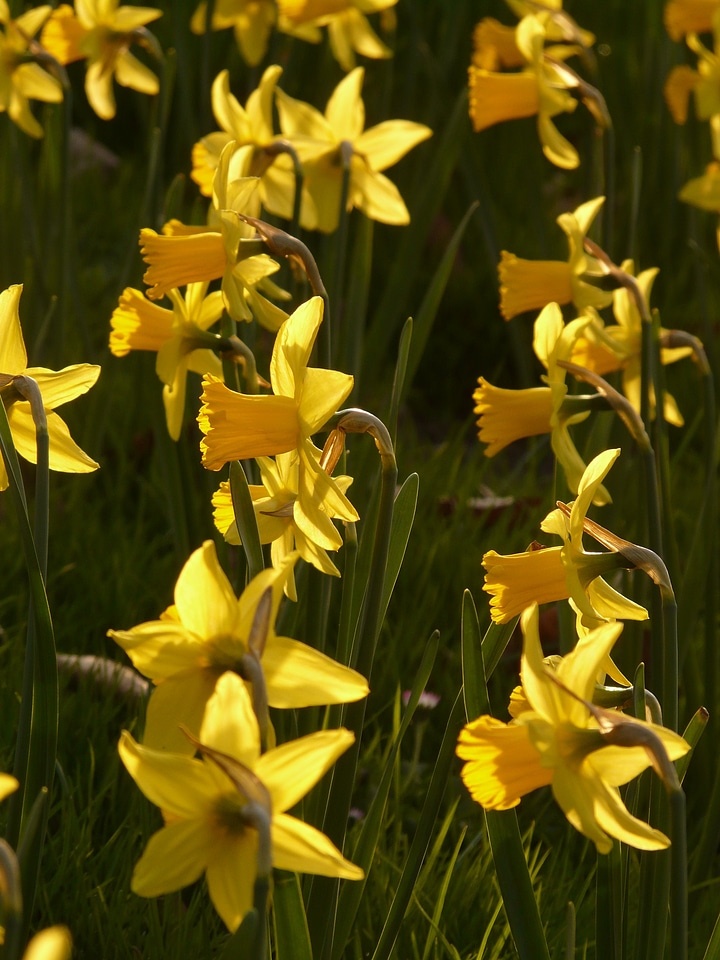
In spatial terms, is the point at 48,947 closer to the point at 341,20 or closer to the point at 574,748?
the point at 574,748

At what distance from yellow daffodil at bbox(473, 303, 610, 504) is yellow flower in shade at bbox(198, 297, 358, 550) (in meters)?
0.37

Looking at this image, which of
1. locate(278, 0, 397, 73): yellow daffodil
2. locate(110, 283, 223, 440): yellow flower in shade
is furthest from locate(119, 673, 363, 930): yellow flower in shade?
locate(278, 0, 397, 73): yellow daffodil

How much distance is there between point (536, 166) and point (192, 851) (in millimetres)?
2729

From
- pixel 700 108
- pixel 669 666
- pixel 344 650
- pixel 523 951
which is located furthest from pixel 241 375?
pixel 700 108

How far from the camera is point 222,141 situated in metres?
1.95

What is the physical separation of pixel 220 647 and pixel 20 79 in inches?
75.5

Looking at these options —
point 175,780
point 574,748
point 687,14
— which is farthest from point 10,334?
point 687,14

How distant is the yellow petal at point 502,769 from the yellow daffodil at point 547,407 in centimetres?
47

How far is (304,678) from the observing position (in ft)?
2.60

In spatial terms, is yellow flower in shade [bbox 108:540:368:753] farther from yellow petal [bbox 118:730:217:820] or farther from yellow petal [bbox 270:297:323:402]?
yellow petal [bbox 270:297:323:402]

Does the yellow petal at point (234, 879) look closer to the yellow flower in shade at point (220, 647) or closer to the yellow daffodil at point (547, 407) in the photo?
the yellow flower in shade at point (220, 647)

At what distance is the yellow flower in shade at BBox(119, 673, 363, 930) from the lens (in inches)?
27.6

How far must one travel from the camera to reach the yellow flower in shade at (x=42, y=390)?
113 cm

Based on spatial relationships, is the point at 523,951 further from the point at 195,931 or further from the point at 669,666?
the point at 195,931
